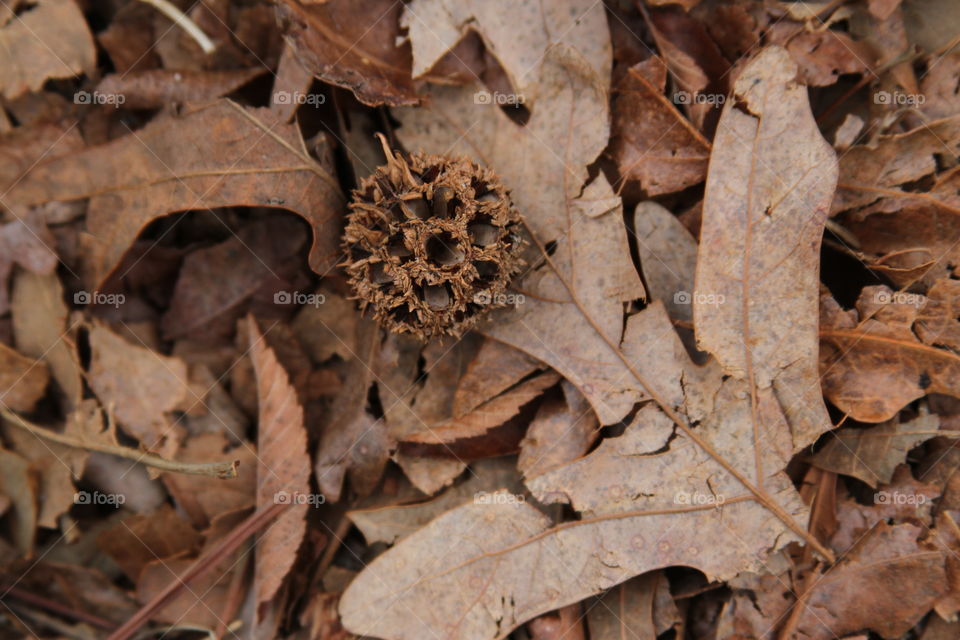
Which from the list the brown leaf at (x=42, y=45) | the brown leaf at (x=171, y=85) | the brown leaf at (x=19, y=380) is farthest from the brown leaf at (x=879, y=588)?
the brown leaf at (x=42, y=45)

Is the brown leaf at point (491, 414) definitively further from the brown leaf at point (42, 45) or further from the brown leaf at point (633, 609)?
the brown leaf at point (42, 45)

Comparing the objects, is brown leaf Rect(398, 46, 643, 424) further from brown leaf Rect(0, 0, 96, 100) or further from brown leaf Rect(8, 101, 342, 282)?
brown leaf Rect(0, 0, 96, 100)

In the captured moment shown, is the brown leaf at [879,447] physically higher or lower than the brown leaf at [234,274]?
lower

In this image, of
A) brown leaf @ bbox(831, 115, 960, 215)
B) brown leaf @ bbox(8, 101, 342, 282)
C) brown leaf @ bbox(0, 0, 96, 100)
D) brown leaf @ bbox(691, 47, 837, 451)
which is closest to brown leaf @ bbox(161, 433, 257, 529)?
brown leaf @ bbox(8, 101, 342, 282)

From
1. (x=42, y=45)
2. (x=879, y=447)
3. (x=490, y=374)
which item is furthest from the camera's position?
(x=42, y=45)

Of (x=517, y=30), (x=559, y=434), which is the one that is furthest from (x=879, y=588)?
(x=517, y=30)

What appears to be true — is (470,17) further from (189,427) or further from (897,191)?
(189,427)

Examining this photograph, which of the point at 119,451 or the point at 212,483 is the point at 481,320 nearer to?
the point at 212,483
